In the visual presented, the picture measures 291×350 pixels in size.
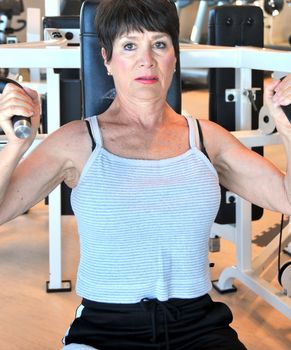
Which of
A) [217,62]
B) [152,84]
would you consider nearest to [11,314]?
[217,62]

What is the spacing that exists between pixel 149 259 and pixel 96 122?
1.15 ft

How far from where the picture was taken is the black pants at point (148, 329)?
137cm

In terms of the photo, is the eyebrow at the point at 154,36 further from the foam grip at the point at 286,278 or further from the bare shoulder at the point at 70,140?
the foam grip at the point at 286,278

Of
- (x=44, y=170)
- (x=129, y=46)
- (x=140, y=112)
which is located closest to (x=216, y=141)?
(x=140, y=112)

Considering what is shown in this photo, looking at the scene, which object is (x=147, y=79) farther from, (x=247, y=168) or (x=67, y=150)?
(x=247, y=168)

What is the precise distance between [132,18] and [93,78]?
20.6 inches

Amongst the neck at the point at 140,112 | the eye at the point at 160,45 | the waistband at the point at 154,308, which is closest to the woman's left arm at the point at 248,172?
the neck at the point at 140,112

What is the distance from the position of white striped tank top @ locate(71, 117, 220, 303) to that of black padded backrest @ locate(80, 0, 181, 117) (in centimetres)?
46

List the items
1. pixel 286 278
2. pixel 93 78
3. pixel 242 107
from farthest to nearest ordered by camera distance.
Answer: pixel 242 107
pixel 286 278
pixel 93 78

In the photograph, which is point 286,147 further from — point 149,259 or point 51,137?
point 51,137

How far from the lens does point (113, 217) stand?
1362 mm

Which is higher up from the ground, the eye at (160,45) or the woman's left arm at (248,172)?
the eye at (160,45)

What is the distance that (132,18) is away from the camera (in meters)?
1.41

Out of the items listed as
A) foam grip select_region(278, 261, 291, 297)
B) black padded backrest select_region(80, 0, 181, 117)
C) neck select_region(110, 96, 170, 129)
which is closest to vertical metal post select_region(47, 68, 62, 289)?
black padded backrest select_region(80, 0, 181, 117)
